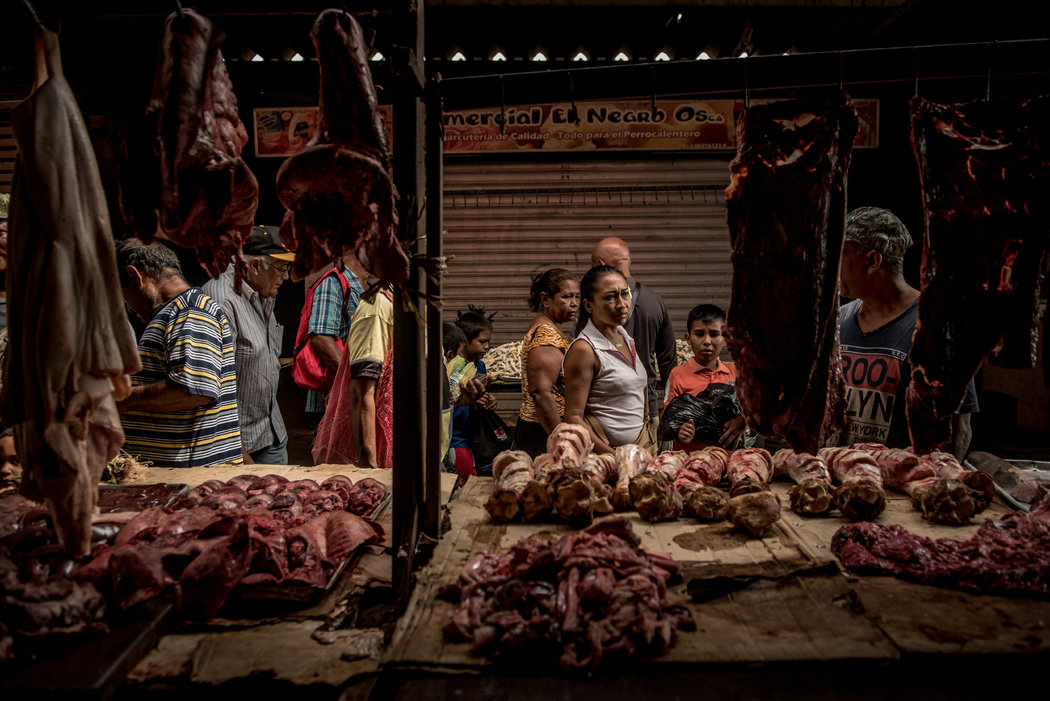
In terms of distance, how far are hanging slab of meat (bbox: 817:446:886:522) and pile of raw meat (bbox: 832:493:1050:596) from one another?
31 cm

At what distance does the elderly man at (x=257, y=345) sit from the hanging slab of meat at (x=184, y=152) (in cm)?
241

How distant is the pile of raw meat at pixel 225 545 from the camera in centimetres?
218

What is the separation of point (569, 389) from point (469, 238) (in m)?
4.99

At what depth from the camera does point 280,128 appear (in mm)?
8547

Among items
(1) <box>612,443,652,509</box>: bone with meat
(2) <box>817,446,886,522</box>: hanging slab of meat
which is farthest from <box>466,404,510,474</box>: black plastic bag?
Answer: (2) <box>817,446,886,522</box>: hanging slab of meat

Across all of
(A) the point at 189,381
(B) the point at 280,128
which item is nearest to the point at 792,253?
(A) the point at 189,381

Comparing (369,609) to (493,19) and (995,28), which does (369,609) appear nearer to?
(493,19)

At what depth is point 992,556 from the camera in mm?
2324

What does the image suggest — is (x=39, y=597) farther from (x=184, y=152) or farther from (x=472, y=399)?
(x=472, y=399)

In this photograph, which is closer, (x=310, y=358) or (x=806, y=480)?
(x=806, y=480)

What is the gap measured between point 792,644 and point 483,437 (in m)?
4.09

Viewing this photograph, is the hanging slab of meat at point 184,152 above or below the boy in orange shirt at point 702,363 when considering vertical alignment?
above

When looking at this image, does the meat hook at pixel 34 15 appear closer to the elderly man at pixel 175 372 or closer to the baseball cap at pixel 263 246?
the elderly man at pixel 175 372

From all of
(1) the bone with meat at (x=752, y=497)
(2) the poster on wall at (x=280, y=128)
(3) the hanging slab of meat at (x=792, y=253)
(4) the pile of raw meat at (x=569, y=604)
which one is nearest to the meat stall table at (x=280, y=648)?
→ (4) the pile of raw meat at (x=569, y=604)
